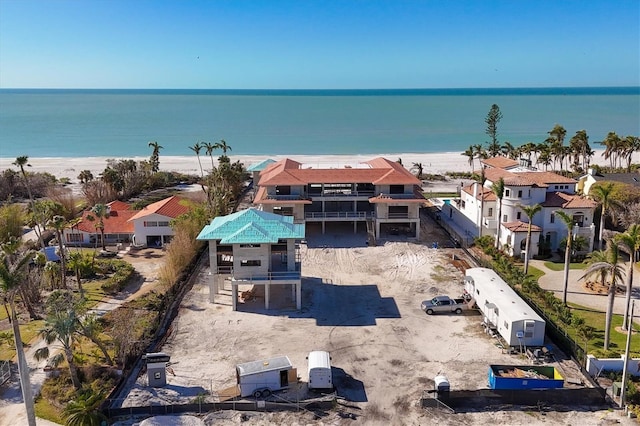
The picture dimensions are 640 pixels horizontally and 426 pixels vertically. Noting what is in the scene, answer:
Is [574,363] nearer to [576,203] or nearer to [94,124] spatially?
[576,203]

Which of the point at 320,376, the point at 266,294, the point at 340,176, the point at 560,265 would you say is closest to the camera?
the point at 320,376

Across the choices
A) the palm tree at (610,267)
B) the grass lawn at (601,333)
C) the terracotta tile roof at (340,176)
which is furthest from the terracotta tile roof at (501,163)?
the palm tree at (610,267)

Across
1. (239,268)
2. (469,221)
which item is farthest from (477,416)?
(469,221)

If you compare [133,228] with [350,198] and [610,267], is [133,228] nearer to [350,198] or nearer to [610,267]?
[350,198]

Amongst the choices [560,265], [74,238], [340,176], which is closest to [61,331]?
[74,238]

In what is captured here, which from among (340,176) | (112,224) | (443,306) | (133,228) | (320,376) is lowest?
(320,376)

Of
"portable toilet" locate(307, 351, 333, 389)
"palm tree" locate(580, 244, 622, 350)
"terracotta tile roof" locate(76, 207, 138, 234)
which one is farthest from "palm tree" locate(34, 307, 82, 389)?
"palm tree" locate(580, 244, 622, 350)

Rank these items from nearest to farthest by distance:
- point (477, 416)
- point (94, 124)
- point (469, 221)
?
1. point (477, 416)
2. point (469, 221)
3. point (94, 124)
